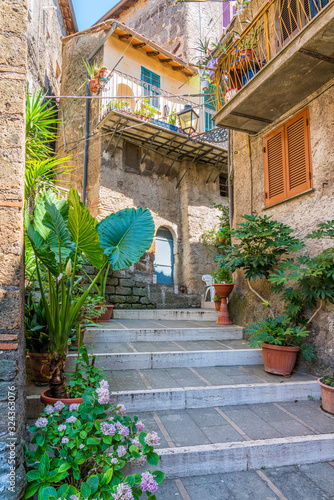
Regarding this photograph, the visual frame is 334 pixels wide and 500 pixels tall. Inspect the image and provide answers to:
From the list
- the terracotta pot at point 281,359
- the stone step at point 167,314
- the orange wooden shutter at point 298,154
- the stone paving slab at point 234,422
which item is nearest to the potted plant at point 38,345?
the stone paving slab at point 234,422

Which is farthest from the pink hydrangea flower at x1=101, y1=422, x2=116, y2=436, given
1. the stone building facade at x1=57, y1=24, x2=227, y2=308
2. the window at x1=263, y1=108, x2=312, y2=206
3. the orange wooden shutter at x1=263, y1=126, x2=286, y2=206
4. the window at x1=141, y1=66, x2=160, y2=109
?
the window at x1=141, y1=66, x2=160, y2=109

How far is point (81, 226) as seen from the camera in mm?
2664

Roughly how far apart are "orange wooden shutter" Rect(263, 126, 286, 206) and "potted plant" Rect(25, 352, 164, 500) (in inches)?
140

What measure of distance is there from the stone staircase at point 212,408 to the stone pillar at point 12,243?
2.54 feet

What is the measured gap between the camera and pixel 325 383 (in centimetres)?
300

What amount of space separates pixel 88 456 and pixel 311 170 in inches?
146

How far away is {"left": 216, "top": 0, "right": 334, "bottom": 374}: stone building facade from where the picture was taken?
3.72m

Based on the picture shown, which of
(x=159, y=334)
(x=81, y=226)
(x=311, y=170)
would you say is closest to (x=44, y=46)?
(x=311, y=170)

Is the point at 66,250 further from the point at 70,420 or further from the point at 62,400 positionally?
the point at 70,420

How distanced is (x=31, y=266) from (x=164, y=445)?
2.27 metres

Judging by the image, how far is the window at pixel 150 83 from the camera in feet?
34.7

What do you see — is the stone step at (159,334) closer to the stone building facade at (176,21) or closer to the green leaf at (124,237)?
the green leaf at (124,237)

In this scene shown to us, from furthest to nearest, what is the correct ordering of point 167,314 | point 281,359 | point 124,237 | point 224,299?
point 167,314 → point 224,299 → point 281,359 → point 124,237

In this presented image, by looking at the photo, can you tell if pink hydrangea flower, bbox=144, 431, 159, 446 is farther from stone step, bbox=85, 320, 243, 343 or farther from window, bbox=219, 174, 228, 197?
window, bbox=219, 174, 228, 197
